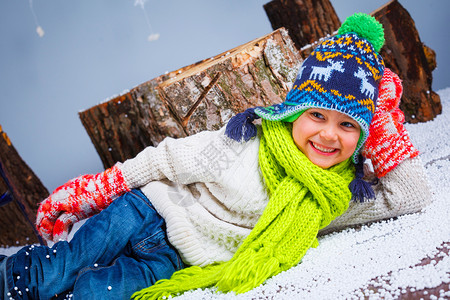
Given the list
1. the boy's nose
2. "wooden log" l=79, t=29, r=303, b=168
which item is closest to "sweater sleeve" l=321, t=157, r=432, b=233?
the boy's nose

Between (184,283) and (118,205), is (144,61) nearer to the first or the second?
(118,205)

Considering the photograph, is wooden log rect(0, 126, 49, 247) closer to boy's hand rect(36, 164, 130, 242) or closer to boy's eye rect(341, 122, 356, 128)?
boy's hand rect(36, 164, 130, 242)

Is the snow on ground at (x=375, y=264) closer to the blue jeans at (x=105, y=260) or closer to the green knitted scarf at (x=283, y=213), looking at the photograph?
the green knitted scarf at (x=283, y=213)

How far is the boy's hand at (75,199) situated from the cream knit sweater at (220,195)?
11 centimetres

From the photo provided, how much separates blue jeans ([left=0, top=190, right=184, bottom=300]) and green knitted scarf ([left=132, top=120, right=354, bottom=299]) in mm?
50

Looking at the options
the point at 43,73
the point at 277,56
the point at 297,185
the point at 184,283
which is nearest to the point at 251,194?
the point at 297,185

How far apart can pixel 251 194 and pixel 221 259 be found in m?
0.20

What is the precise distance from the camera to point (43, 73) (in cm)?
316

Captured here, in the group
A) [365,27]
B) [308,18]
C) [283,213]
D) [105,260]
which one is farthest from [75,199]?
[308,18]

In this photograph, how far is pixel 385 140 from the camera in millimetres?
1156

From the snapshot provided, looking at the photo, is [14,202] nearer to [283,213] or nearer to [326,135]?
[283,213]

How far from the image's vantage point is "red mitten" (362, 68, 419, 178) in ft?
3.79

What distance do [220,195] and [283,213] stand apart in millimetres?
186

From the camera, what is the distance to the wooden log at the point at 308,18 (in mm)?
2529
